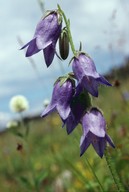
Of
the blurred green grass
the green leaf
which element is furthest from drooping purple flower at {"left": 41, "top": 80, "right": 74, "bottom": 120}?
the green leaf

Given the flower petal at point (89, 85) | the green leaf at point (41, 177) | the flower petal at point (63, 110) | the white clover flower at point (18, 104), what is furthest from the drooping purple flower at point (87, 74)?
the white clover flower at point (18, 104)

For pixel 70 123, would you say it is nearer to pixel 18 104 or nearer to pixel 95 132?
pixel 95 132

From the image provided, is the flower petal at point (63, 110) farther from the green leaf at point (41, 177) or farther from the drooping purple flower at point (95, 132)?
the green leaf at point (41, 177)

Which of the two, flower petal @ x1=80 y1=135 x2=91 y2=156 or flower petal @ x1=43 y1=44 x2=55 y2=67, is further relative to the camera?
flower petal @ x1=43 y1=44 x2=55 y2=67

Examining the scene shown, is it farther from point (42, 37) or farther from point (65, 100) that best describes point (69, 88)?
point (42, 37)

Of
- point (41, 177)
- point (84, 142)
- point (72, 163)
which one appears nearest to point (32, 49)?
point (84, 142)

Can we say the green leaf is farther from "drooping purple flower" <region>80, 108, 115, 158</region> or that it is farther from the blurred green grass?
"drooping purple flower" <region>80, 108, 115, 158</region>
